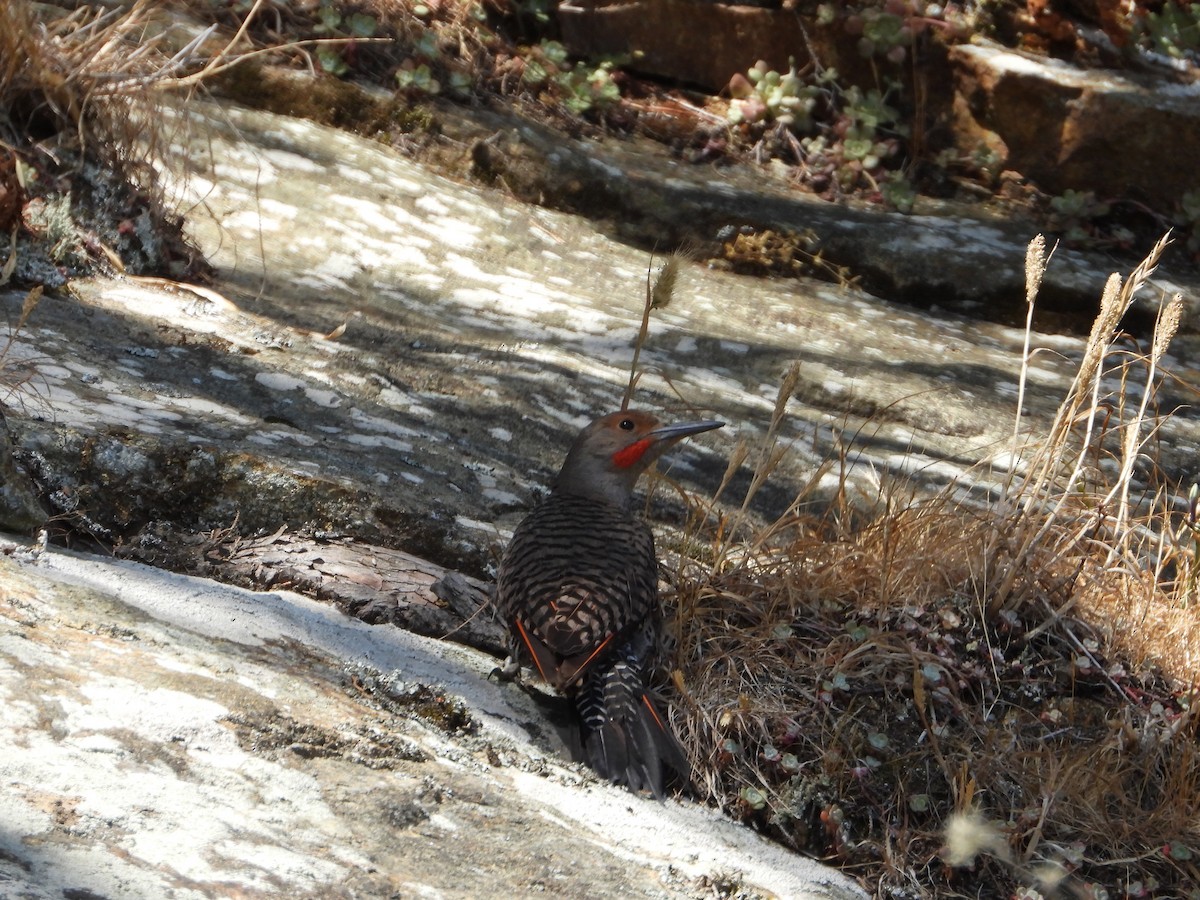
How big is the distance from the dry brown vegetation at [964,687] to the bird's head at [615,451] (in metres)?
0.28

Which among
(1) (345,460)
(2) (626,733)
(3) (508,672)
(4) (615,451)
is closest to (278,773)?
(2) (626,733)

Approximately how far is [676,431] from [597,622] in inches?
39.4

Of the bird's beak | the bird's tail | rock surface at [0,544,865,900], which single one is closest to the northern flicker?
the bird's tail

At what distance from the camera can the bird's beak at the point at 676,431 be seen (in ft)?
12.4

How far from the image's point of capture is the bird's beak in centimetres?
378

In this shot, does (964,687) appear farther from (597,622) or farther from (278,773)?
(278,773)

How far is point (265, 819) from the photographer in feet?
6.15

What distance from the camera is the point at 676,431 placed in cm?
380

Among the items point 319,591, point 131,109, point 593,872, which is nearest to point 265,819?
point 593,872

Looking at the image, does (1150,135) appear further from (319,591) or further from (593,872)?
(593,872)

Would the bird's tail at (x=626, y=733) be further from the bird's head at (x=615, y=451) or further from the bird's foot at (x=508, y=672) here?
the bird's head at (x=615, y=451)

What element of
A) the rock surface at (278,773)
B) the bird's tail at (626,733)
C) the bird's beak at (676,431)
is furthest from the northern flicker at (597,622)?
the bird's beak at (676,431)

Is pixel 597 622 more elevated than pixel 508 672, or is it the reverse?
pixel 597 622

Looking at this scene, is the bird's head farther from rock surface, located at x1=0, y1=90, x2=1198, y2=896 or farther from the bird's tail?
the bird's tail
